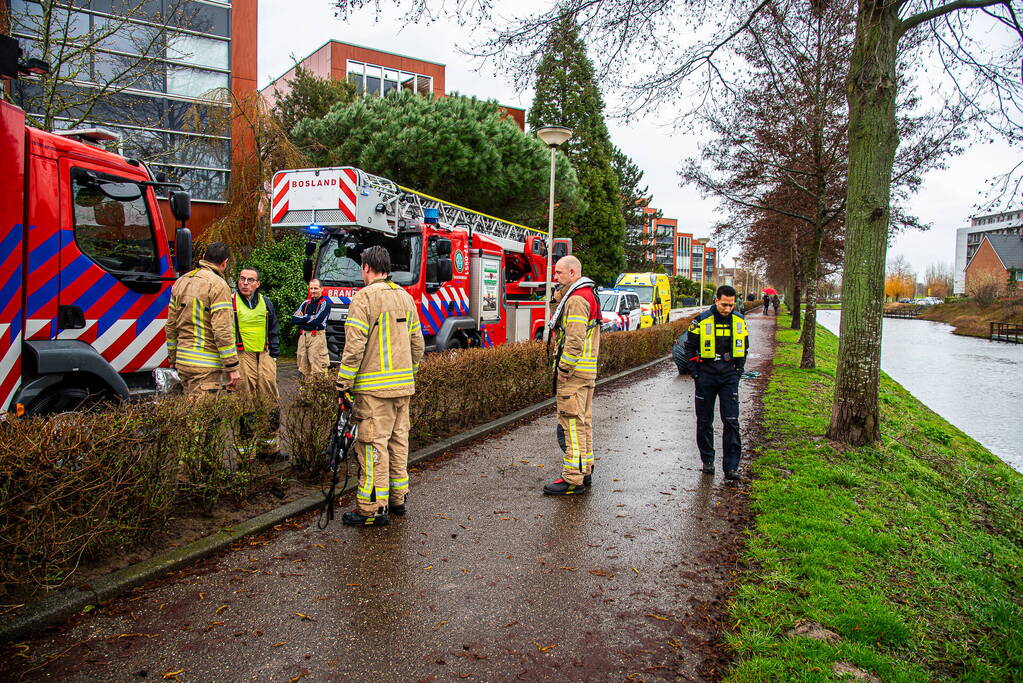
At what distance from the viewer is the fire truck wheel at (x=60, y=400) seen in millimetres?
4570

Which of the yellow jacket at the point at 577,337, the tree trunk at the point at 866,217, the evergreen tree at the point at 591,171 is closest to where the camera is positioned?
the yellow jacket at the point at 577,337

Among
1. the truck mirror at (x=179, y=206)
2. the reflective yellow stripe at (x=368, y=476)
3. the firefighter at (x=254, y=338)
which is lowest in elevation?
the reflective yellow stripe at (x=368, y=476)

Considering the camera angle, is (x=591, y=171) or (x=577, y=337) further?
(x=591, y=171)

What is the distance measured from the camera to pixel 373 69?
32.5 meters

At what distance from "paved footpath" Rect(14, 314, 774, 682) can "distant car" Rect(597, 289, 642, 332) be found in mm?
15159

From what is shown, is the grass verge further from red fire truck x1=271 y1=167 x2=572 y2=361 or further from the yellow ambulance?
the yellow ambulance

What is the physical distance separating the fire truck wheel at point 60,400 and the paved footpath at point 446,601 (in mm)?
1795

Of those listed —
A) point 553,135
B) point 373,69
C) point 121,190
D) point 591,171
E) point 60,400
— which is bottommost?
point 60,400

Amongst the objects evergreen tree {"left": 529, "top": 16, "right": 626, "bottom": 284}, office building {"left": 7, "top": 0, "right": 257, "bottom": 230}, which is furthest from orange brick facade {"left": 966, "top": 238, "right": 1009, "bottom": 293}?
office building {"left": 7, "top": 0, "right": 257, "bottom": 230}

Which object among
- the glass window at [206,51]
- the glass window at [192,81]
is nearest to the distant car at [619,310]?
the glass window at [192,81]

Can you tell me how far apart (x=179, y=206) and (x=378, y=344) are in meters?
2.92

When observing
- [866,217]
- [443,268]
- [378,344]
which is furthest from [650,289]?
[378,344]

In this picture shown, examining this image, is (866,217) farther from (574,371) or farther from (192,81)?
(192,81)

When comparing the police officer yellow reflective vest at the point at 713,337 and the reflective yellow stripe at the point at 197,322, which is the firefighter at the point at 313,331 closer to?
the reflective yellow stripe at the point at 197,322
